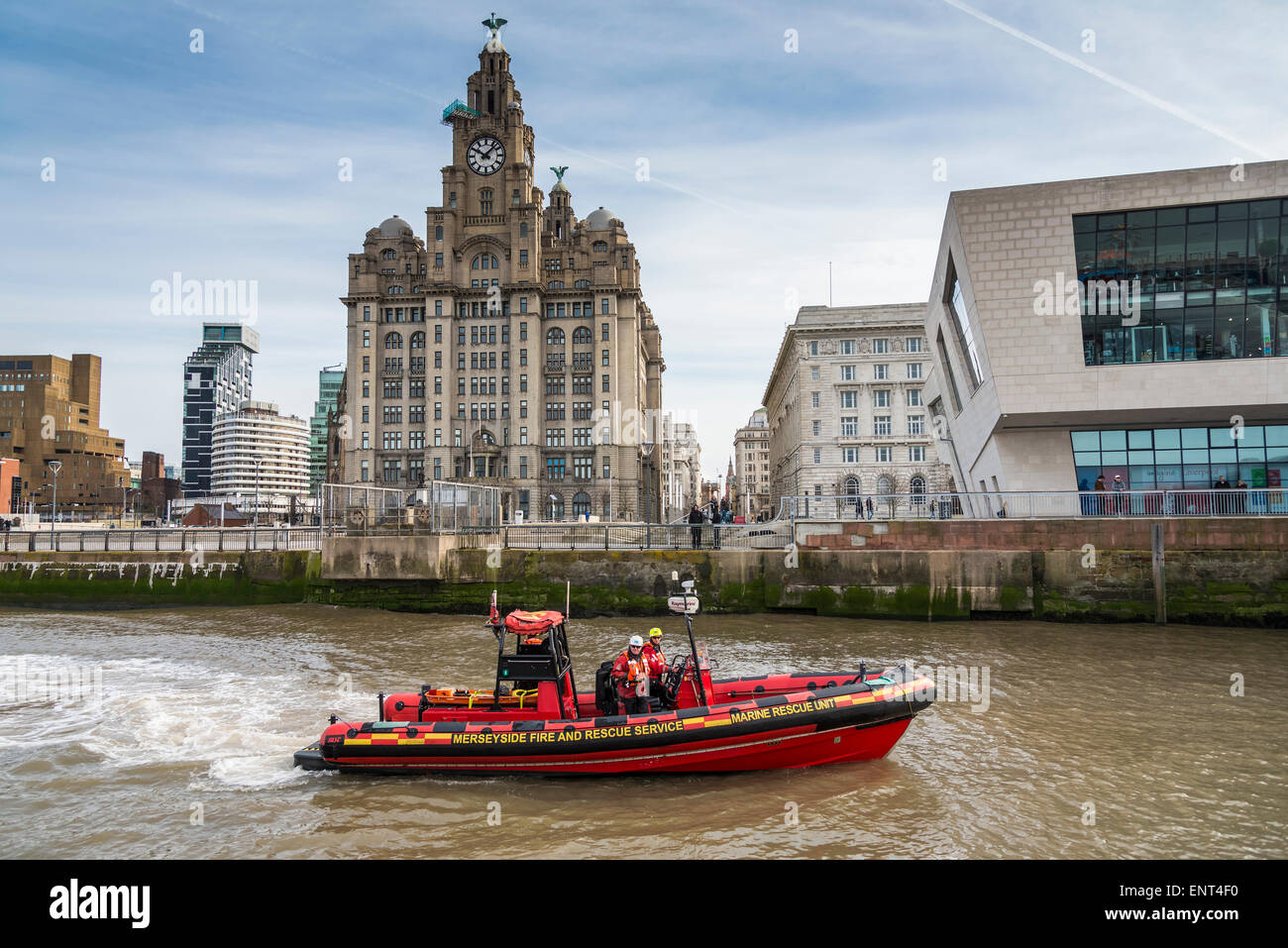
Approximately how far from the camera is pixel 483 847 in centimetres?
811

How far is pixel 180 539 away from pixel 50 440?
4629 inches

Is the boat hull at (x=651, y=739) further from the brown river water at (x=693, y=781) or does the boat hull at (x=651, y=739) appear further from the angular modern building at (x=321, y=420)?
the angular modern building at (x=321, y=420)

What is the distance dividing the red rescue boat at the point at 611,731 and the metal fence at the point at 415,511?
1624 centimetres

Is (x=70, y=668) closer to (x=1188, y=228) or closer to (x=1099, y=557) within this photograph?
(x=1099, y=557)

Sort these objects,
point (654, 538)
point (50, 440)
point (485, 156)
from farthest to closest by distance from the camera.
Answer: point (50, 440) < point (485, 156) < point (654, 538)

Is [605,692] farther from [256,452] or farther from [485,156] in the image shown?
[256,452]

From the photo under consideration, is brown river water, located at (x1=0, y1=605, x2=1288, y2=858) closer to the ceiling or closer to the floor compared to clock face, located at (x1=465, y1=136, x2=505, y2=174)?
closer to the floor

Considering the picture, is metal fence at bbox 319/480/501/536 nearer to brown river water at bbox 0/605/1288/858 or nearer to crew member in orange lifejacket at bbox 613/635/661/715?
brown river water at bbox 0/605/1288/858

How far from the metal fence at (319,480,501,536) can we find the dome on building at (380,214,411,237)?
182 ft

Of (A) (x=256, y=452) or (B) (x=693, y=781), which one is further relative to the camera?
(A) (x=256, y=452)

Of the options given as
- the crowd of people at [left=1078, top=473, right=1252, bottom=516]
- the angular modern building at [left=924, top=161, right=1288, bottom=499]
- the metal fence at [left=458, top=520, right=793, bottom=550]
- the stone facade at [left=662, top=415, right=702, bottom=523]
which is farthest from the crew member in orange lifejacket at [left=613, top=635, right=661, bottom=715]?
the stone facade at [left=662, top=415, right=702, bottom=523]

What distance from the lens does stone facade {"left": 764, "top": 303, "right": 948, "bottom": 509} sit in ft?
219

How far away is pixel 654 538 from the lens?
27.4 meters
